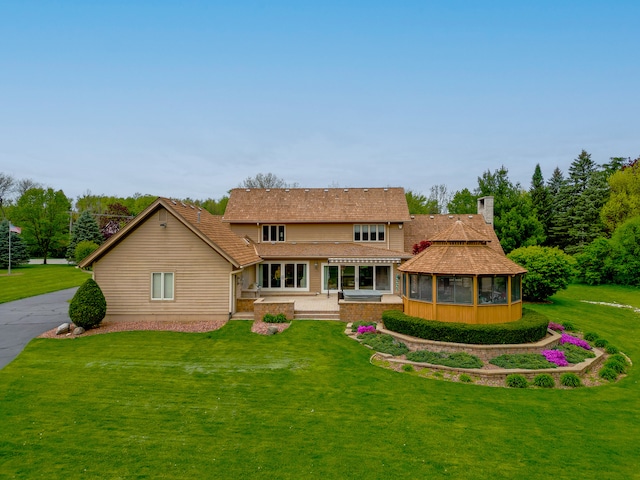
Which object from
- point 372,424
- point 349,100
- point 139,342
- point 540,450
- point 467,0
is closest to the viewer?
point 540,450

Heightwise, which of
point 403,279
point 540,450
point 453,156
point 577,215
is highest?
point 453,156

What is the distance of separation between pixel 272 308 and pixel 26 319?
48.0 feet

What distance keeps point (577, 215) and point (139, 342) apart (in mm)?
56321

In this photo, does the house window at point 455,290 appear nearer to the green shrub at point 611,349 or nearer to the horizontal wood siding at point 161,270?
the green shrub at point 611,349

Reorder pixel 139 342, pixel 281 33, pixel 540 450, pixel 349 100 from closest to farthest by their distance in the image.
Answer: pixel 540 450, pixel 139 342, pixel 281 33, pixel 349 100

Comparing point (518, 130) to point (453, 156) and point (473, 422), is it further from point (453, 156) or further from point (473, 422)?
point (473, 422)

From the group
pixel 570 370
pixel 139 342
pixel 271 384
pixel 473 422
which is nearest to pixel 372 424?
pixel 473 422

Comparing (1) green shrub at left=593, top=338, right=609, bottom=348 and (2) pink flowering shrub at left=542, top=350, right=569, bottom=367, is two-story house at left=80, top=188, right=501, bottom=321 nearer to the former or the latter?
(2) pink flowering shrub at left=542, top=350, right=569, bottom=367

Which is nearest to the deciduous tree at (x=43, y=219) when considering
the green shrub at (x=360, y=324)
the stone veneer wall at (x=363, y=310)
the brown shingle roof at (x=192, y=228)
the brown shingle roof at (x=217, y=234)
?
the brown shingle roof at (x=192, y=228)

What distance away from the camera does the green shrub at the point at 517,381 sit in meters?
12.6

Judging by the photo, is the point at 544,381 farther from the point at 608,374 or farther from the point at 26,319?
the point at 26,319

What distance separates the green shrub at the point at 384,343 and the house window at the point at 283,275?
10.9 meters

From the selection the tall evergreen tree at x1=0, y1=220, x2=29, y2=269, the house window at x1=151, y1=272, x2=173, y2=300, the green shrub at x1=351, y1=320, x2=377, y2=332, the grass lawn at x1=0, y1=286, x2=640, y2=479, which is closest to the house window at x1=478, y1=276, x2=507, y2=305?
the grass lawn at x1=0, y1=286, x2=640, y2=479

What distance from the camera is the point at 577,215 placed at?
162 ft
